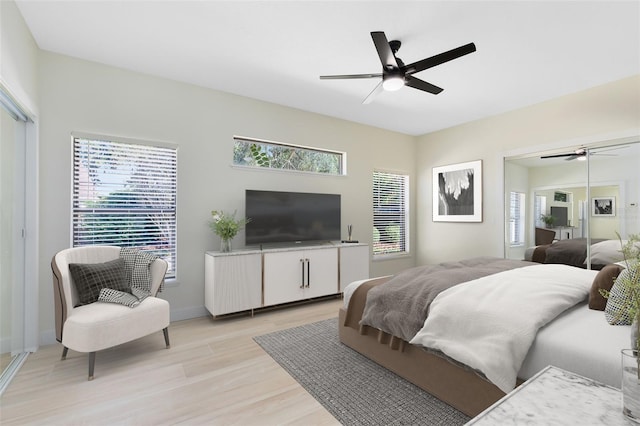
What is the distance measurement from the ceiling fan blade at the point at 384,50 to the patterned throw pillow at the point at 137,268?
275cm

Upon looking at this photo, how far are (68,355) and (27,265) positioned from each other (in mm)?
870

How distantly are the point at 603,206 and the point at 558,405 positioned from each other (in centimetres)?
380

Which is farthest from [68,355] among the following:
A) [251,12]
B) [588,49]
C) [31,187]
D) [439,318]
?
[588,49]

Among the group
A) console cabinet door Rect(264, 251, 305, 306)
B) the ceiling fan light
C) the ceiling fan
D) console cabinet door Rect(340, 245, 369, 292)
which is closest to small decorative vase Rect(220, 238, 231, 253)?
console cabinet door Rect(264, 251, 305, 306)

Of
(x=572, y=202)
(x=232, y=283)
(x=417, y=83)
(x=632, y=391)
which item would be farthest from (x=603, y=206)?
(x=232, y=283)

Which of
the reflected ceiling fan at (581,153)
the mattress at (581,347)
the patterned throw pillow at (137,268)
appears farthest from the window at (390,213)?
the mattress at (581,347)

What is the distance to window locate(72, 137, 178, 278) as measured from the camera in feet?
10.0

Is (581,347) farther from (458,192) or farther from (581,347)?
(458,192)

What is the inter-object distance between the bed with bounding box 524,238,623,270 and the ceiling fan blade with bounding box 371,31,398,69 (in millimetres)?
3243

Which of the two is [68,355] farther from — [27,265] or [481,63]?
[481,63]

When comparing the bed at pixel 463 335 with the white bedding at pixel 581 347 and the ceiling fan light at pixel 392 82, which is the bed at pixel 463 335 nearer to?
the white bedding at pixel 581 347

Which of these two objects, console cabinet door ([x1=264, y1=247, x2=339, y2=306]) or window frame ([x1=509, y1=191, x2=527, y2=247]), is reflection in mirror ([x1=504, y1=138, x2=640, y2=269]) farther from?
console cabinet door ([x1=264, y1=247, x2=339, y2=306])

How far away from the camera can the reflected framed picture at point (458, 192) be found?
15.7ft

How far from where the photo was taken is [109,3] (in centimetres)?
225
